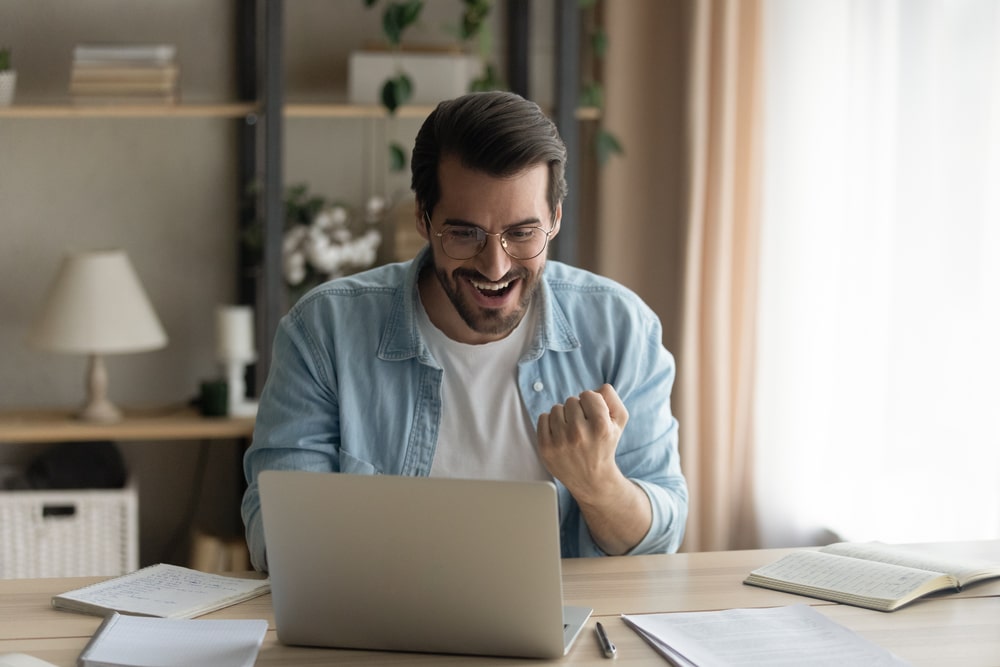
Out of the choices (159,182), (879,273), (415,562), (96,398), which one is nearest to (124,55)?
(159,182)

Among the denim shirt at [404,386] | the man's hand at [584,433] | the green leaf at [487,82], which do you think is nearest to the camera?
the man's hand at [584,433]

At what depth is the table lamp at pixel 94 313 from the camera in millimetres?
2846

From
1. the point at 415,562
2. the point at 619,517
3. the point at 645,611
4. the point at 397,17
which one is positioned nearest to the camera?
the point at 415,562

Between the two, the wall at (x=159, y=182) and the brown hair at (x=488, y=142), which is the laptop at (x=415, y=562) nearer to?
the brown hair at (x=488, y=142)

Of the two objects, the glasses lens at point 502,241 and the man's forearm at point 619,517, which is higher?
the glasses lens at point 502,241

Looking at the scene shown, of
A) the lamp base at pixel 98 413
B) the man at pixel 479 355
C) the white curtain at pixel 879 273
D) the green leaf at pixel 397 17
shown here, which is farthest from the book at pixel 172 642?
the green leaf at pixel 397 17

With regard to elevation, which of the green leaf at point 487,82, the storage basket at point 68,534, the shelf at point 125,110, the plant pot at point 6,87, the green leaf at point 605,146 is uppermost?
the green leaf at point 487,82

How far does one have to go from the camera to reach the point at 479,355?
Result: 178 cm

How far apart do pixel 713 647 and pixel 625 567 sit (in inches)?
12.5

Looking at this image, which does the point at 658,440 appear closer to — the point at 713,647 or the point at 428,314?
the point at 428,314

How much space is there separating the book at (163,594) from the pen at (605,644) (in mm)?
417

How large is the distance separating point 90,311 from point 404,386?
54.5 inches

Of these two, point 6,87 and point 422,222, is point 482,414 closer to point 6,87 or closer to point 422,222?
point 422,222

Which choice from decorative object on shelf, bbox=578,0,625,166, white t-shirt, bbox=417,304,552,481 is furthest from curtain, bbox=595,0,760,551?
white t-shirt, bbox=417,304,552,481
